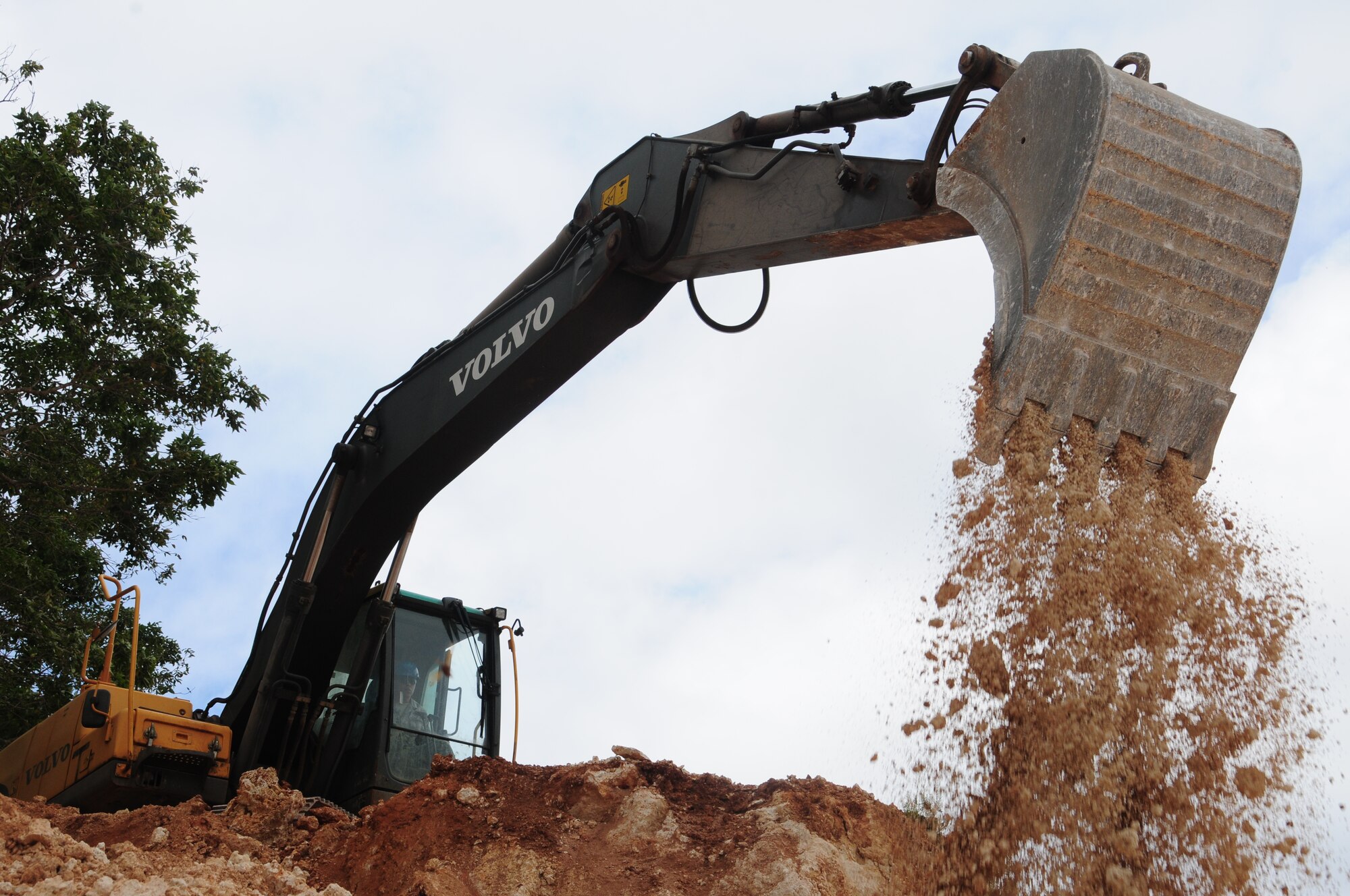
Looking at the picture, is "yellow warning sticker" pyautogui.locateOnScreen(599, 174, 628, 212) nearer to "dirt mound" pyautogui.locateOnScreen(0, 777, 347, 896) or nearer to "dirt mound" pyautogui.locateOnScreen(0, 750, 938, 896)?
"dirt mound" pyautogui.locateOnScreen(0, 750, 938, 896)

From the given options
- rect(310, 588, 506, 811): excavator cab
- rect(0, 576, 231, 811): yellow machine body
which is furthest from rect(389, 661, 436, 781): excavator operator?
rect(0, 576, 231, 811): yellow machine body

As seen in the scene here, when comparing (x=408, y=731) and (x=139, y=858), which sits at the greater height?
(x=408, y=731)

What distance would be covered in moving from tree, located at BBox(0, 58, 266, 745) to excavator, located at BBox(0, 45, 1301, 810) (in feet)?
16.8

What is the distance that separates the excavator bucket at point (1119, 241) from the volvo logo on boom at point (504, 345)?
74.9 inches

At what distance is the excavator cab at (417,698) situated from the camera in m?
5.34

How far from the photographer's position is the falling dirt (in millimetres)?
3492

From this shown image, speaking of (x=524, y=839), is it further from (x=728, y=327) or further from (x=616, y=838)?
(x=728, y=327)

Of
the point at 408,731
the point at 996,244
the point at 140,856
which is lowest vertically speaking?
the point at 140,856

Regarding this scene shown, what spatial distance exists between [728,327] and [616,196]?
2.86ft

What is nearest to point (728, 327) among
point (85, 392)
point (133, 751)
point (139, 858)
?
point (139, 858)

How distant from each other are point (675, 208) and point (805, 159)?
25.5 inches

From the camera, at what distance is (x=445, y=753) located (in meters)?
5.49

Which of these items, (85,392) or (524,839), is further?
(85,392)

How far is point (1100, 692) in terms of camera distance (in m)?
3.51
